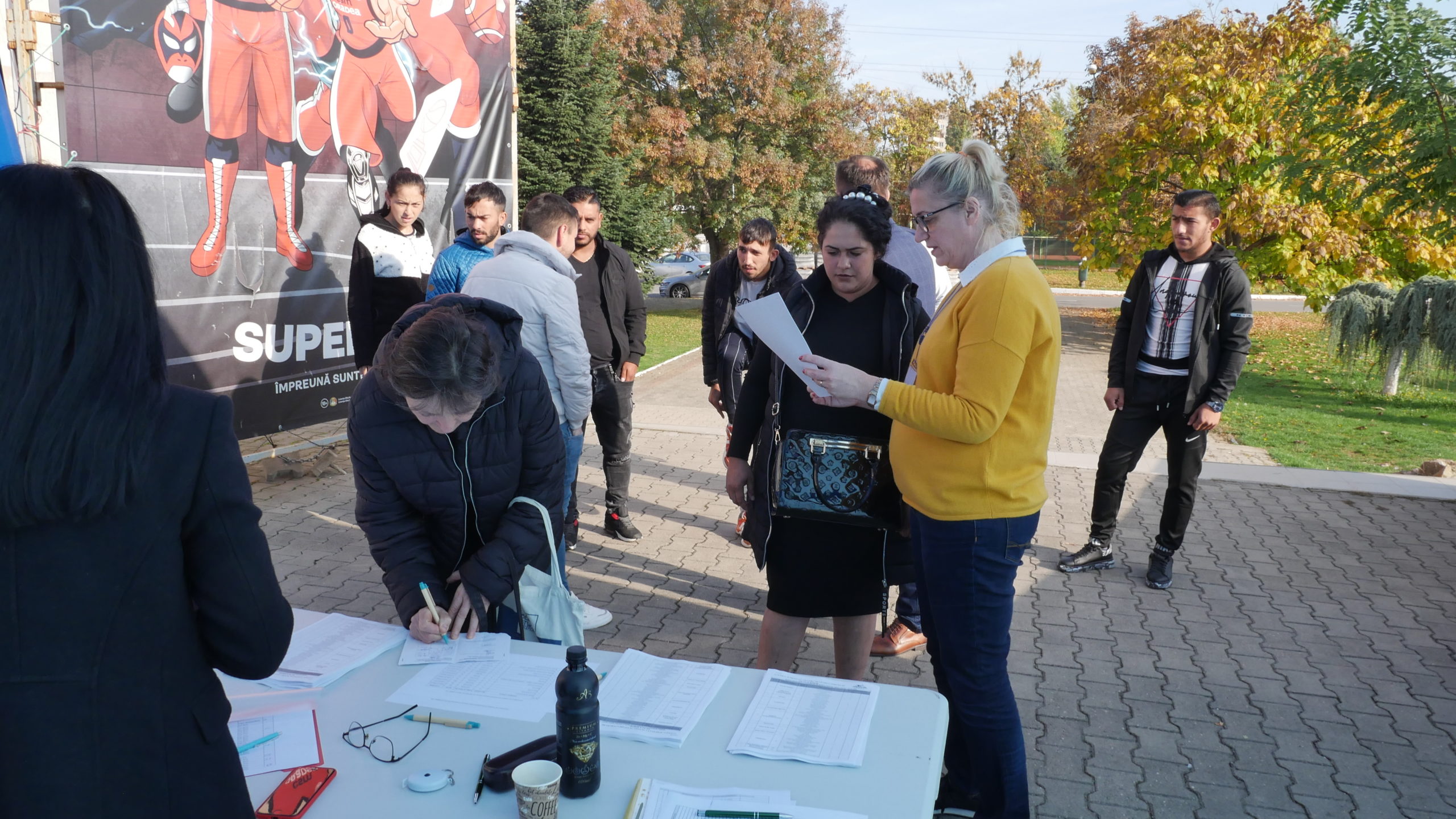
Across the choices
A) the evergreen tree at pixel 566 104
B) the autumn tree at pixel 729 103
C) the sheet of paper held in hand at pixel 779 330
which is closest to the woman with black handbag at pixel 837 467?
the sheet of paper held in hand at pixel 779 330

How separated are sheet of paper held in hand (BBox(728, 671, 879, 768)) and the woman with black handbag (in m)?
0.82

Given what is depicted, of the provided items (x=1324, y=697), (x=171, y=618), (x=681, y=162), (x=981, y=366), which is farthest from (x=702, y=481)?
(x=681, y=162)

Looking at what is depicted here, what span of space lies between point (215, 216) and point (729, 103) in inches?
680

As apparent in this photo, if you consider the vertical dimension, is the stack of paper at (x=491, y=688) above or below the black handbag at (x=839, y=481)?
below

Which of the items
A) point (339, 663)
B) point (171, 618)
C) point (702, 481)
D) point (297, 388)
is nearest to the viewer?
point (171, 618)

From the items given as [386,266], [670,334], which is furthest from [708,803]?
[670,334]

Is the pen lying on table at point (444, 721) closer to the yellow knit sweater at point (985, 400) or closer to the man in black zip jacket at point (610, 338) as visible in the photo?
the yellow knit sweater at point (985, 400)

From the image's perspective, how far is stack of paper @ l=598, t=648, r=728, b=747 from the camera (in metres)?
2.03

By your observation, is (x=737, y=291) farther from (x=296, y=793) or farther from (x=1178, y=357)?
(x=296, y=793)

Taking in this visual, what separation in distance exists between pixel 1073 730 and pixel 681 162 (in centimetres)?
1820

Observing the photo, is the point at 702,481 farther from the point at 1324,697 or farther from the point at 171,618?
the point at 171,618

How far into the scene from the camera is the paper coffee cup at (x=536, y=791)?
66.3 inches

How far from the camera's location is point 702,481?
714cm

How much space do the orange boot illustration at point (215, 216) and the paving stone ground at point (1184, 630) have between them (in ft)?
5.47
